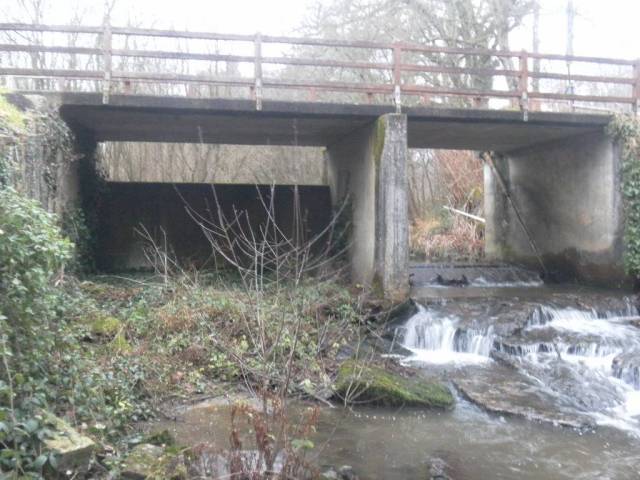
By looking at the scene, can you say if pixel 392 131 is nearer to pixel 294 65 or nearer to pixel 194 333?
pixel 294 65

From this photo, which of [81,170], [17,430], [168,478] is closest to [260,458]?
[168,478]

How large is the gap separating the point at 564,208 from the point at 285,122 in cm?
749

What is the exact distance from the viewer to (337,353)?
31.0 feet

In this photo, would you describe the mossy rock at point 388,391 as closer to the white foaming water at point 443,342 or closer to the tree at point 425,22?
the white foaming water at point 443,342

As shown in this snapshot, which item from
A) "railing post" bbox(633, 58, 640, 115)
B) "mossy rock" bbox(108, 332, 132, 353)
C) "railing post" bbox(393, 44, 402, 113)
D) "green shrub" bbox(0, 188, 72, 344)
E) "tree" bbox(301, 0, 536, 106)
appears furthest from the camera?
"tree" bbox(301, 0, 536, 106)

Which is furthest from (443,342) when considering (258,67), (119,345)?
(258,67)

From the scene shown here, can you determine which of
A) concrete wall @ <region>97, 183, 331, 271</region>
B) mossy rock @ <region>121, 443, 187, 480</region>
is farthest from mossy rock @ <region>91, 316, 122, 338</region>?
concrete wall @ <region>97, 183, 331, 271</region>

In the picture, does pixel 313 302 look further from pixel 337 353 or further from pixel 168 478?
pixel 168 478

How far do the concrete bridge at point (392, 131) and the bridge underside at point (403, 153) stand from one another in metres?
0.03

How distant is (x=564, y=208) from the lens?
48.0ft

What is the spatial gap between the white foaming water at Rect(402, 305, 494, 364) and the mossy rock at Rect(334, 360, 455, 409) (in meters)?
1.90

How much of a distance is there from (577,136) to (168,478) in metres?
12.9

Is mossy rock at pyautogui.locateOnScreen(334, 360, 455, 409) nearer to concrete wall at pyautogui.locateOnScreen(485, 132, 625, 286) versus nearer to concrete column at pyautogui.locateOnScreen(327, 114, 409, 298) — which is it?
concrete column at pyautogui.locateOnScreen(327, 114, 409, 298)

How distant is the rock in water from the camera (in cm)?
411
